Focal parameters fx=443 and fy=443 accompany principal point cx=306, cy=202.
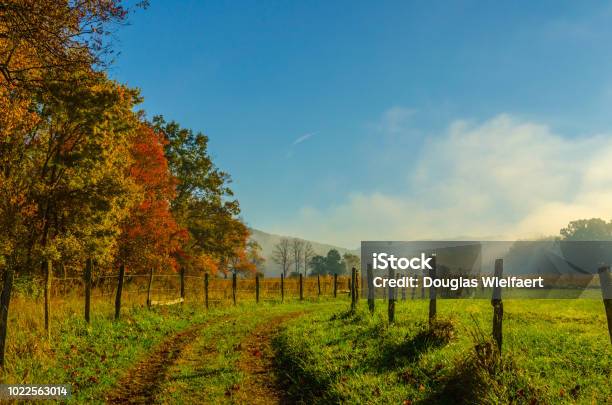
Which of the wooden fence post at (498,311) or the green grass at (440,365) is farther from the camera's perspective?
the wooden fence post at (498,311)

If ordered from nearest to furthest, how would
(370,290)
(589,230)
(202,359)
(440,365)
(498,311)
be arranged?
(440,365)
(498,311)
(202,359)
(370,290)
(589,230)

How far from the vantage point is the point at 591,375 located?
8.13 meters

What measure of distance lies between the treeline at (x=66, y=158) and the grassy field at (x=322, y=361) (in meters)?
2.25

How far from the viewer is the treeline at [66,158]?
40.2 feet

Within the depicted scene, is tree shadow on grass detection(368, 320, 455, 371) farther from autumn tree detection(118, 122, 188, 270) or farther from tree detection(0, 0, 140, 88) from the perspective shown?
autumn tree detection(118, 122, 188, 270)

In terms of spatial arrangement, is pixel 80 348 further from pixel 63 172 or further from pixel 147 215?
pixel 147 215

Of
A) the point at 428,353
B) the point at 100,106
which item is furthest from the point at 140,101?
the point at 428,353

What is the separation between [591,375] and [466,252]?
2154 inches

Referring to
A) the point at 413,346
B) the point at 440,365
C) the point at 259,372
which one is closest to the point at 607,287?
the point at 440,365

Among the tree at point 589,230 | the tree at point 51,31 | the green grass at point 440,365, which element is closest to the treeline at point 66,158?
the tree at point 51,31

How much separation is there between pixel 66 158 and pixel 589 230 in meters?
161

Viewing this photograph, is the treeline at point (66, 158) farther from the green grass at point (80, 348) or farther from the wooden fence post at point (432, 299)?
the wooden fence post at point (432, 299)

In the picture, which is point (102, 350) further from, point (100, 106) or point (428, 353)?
point (100, 106)

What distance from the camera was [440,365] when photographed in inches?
344
